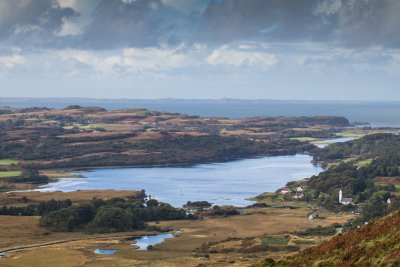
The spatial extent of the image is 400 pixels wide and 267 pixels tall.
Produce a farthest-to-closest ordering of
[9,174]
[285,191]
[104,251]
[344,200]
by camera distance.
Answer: [9,174]
[285,191]
[344,200]
[104,251]

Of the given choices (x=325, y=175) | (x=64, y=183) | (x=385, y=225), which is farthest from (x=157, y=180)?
(x=385, y=225)

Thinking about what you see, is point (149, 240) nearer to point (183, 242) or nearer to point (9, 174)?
point (183, 242)

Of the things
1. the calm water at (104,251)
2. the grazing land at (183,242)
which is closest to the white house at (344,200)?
the grazing land at (183,242)

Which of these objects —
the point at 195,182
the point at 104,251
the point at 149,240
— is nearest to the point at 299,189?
the point at 195,182

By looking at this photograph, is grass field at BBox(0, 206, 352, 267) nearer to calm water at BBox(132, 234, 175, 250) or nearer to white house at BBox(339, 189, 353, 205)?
calm water at BBox(132, 234, 175, 250)

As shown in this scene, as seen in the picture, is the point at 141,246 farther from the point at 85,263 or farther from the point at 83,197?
the point at 83,197

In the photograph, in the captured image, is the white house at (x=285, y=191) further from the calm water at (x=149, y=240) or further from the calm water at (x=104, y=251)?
the calm water at (x=104, y=251)

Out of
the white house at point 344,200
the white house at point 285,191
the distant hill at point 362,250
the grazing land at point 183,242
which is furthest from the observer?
the white house at point 285,191
